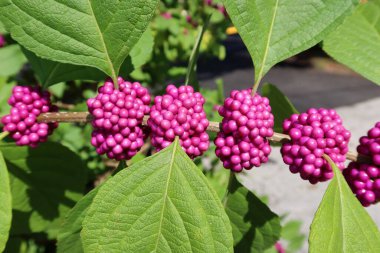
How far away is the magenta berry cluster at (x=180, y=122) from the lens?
0.87 meters

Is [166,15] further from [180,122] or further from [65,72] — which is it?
[180,122]

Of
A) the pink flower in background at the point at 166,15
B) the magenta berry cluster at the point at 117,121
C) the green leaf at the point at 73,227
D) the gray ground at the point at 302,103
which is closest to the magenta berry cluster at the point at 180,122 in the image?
the magenta berry cluster at the point at 117,121

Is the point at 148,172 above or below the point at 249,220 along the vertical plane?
above

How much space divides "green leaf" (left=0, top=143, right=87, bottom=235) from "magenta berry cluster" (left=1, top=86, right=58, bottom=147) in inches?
8.7

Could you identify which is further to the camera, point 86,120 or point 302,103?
point 302,103

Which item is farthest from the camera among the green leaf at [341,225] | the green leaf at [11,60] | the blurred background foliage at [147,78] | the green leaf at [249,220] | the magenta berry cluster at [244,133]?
the green leaf at [11,60]

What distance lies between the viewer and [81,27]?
3.10ft

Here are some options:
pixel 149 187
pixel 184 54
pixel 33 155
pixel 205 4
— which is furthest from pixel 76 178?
pixel 205 4

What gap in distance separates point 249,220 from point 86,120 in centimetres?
52

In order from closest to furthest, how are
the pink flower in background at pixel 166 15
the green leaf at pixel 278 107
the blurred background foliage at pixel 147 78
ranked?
the green leaf at pixel 278 107 → the blurred background foliage at pixel 147 78 → the pink flower in background at pixel 166 15

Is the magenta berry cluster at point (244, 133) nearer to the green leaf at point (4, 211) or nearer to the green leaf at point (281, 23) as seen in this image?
the green leaf at point (281, 23)

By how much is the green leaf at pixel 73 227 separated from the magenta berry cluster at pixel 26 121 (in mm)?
182

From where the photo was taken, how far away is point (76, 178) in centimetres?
135

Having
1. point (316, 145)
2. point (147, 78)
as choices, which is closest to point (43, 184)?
point (316, 145)
